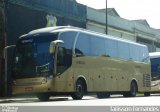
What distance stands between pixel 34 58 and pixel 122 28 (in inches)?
1199

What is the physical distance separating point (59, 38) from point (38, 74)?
1715 mm

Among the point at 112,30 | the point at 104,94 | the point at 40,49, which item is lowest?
the point at 104,94

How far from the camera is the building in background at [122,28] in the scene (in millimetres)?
40594

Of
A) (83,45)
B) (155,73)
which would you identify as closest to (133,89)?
(155,73)

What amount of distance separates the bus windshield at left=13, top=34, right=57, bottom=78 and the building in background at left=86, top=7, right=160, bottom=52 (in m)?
20.4

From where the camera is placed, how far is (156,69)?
1176 inches

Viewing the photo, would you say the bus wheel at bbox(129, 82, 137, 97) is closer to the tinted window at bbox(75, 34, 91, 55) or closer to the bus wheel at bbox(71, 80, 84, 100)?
the tinted window at bbox(75, 34, 91, 55)

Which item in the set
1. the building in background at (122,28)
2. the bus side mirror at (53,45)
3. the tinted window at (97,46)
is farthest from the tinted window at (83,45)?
the building in background at (122,28)

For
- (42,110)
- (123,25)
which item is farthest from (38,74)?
(123,25)

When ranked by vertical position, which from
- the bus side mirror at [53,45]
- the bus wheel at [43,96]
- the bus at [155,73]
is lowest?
the bus wheel at [43,96]

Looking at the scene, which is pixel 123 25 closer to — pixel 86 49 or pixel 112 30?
pixel 112 30

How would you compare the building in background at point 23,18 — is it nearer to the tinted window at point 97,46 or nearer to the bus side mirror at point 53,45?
the tinted window at point 97,46

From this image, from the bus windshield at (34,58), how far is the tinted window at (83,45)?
118 cm

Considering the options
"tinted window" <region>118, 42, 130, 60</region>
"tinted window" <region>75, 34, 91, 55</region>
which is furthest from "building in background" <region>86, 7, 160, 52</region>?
"tinted window" <region>75, 34, 91, 55</region>
